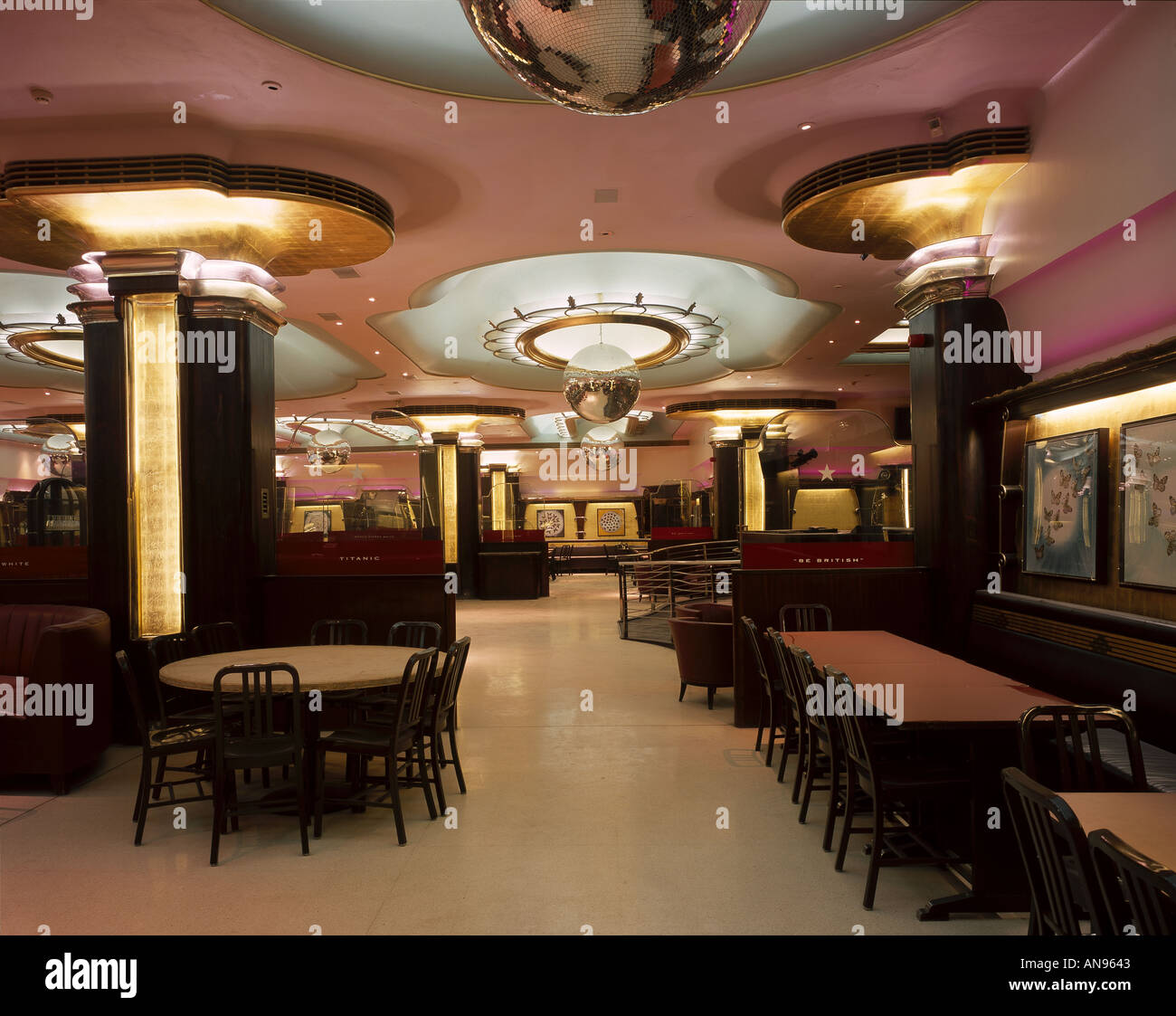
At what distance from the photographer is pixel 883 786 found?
3473mm

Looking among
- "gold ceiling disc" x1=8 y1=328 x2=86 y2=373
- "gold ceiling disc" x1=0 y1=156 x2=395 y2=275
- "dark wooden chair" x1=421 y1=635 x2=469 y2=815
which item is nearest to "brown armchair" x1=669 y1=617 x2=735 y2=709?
"dark wooden chair" x1=421 y1=635 x2=469 y2=815

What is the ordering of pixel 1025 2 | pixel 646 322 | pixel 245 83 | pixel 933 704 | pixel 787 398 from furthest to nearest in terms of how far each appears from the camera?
pixel 787 398 < pixel 646 322 < pixel 245 83 < pixel 1025 2 < pixel 933 704

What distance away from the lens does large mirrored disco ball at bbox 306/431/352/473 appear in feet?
31.0

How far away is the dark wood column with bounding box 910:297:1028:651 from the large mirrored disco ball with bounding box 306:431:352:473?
662 centimetres

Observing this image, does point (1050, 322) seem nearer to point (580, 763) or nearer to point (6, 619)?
point (580, 763)

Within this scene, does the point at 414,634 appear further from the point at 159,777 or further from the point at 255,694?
the point at 255,694

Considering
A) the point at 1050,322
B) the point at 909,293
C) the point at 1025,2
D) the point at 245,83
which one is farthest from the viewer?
the point at 909,293

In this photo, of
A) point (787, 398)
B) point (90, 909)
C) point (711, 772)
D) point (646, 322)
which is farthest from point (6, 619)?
point (787, 398)

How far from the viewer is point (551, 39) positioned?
5.98ft

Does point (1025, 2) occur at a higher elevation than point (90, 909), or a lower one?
higher

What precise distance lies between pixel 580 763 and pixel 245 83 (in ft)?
15.0

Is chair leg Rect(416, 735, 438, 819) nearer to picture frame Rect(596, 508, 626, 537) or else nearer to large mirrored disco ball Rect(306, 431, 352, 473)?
large mirrored disco ball Rect(306, 431, 352, 473)

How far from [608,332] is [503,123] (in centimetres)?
740

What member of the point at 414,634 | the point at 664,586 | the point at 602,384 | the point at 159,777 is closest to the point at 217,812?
the point at 159,777
